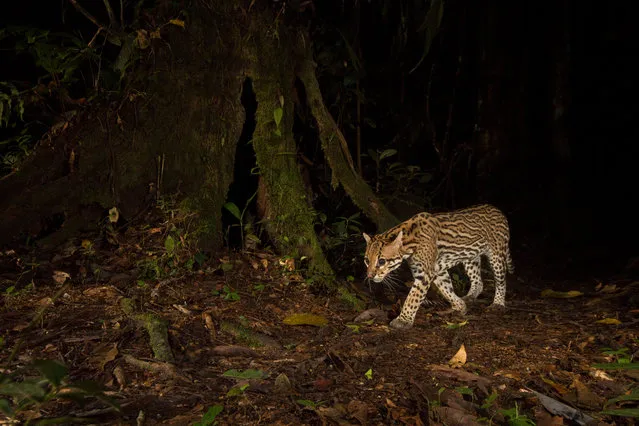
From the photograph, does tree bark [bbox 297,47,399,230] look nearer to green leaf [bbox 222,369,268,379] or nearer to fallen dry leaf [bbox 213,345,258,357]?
fallen dry leaf [bbox 213,345,258,357]

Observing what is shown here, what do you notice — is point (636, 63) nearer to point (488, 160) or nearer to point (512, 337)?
point (488, 160)

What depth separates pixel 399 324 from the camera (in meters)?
5.37

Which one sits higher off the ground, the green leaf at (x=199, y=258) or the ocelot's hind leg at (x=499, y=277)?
the green leaf at (x=199, y=258)

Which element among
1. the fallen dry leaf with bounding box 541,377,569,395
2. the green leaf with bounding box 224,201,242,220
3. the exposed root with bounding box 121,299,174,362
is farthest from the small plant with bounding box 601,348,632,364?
the green leaf with bounding box 224,201,242,220

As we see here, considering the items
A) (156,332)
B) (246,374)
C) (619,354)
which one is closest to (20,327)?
(156,332)

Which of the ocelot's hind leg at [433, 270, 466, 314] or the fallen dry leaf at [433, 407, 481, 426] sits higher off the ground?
the fallen dry leaf at [433, 407, 481, 426]

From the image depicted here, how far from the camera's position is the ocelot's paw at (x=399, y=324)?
531 cm

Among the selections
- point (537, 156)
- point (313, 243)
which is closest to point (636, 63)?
point (537, 156)

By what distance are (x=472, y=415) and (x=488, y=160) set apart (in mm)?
8729

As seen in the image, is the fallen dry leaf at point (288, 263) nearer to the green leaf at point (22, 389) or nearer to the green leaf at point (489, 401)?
the green leaf at point (489, 401)

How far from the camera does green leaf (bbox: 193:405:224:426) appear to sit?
3.11 metres

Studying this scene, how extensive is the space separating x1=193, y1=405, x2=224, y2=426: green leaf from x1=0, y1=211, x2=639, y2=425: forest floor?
0.13 feet

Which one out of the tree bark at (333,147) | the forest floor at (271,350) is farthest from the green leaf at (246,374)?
the tree bark at (333,147)

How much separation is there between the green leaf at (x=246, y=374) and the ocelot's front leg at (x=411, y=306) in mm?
1796
